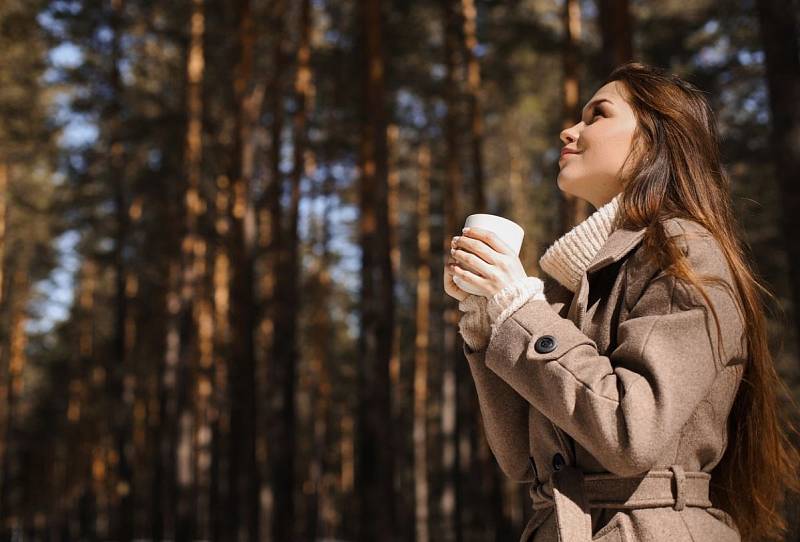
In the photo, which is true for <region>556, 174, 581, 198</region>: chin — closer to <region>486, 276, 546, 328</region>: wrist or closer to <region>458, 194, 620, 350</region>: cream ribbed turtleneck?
<region>458, 194, 620, 350</region>: cream ribbed turtleneck

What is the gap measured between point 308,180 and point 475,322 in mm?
22742

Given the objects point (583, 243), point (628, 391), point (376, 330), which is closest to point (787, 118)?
point (583, 243)

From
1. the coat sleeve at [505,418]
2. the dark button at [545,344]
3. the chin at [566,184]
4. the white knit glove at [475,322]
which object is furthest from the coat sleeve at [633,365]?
the chin at [566,184]

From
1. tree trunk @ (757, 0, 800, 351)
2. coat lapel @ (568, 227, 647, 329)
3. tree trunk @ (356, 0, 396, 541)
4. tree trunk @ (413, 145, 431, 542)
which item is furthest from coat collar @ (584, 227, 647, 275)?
tree trunk @ (413, 145, 431, 542)

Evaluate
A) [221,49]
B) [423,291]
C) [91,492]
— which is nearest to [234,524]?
[423,291]

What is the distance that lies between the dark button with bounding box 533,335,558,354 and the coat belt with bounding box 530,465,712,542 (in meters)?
0.27

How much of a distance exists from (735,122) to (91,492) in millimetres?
26954

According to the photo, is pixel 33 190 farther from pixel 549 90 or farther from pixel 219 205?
pixel 549 90

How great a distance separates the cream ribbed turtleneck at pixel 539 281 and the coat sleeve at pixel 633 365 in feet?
0.14

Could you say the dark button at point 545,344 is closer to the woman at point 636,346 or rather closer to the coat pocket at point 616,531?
the woman at point 636,346

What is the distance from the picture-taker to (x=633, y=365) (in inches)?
65.7

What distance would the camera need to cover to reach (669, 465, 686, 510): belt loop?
5.66 ft

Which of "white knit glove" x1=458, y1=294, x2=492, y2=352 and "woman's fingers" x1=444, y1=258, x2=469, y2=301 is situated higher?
"woman's fingers" x1=444, y1=258, x2=469, y2=301

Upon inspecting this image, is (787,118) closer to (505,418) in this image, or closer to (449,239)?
(505,418)
